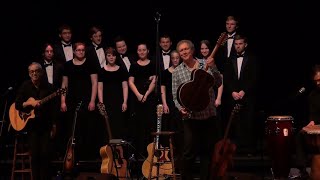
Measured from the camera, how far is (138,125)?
9297mm

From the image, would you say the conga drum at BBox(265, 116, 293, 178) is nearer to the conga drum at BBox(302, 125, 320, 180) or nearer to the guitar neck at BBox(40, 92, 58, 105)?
the conga drum at BBox(302, 125, 320, 180)

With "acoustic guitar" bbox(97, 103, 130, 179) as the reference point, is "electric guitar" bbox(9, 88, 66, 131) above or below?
above

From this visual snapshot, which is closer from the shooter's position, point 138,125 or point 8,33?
point 138,125

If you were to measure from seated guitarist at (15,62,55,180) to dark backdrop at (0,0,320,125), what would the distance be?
2696 mm

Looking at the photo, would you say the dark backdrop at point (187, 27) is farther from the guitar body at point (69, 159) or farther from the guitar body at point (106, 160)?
the guitar body at point (106, 160)

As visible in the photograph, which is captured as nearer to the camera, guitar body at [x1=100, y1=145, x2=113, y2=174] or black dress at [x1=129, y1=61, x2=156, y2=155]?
guitar body at [x1=100, y1=145, x2=113, y2=174]

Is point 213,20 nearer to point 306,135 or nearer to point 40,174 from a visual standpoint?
point 306,135

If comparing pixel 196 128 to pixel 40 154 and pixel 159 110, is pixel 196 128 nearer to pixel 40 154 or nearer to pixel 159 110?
pixel 159 110

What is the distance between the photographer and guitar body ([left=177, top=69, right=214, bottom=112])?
7184 millimetres

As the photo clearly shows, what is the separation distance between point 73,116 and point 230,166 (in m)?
2.77

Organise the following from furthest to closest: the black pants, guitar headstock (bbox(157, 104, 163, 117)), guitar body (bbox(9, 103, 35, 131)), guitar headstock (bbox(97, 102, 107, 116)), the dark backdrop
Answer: the dark backdrop → guitar headstock (bbox(97, 102, 107, 116)) → guitar headstock (bbox(157, 104, 163, 117)) → guitar body (bbox(9, 103, 35, 131)) → the black pants

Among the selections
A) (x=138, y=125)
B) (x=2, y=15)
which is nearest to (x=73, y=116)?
(x=138, y=125)

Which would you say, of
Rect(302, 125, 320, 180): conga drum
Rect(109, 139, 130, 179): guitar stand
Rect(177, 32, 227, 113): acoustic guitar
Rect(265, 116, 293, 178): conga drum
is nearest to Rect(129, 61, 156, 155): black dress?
Rect(109, 139, 130, 179): guitar stand

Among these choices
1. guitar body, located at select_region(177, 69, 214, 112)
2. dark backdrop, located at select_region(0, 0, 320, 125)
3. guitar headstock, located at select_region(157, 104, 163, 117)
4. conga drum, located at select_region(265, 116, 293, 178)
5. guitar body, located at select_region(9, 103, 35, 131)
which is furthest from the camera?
dark backdrop, located at select_region(0, 0, 320, 125)
